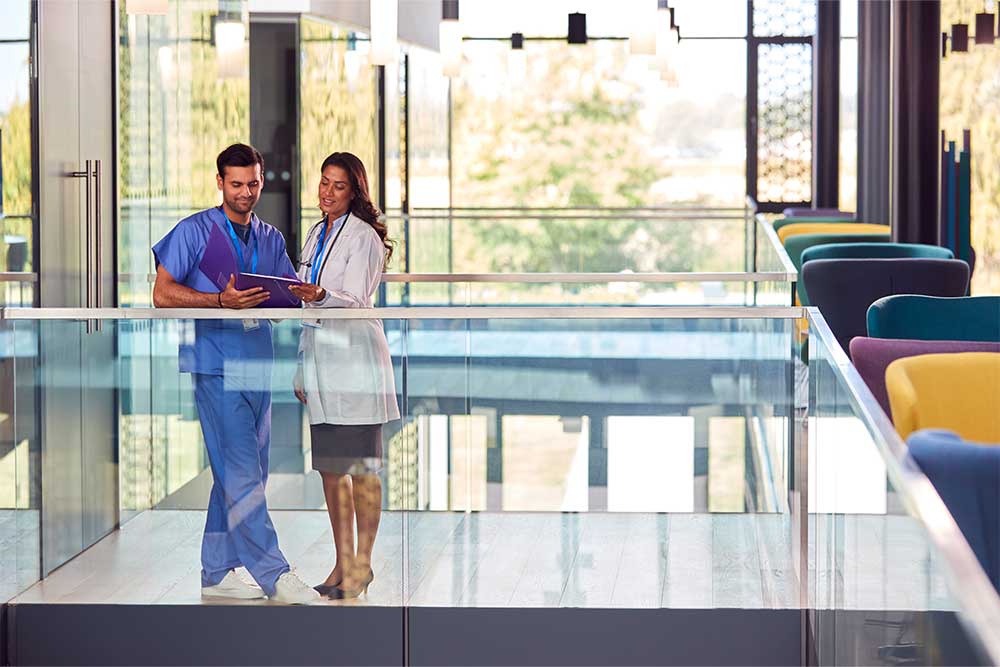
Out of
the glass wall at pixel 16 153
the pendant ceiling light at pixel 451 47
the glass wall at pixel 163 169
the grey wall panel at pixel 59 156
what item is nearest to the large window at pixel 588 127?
the pendant ceiling light at pixel 451 47

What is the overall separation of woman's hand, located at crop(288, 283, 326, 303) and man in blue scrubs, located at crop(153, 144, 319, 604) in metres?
0.25

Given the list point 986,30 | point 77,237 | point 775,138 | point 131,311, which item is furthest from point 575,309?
point 775,138

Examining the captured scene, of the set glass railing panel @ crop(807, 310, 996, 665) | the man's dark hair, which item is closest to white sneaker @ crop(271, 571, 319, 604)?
the man's dark hair

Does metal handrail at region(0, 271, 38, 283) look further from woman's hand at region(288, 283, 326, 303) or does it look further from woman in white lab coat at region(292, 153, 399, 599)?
woman's hand at region(288, 283, 326, 303)

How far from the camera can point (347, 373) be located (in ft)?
14.4

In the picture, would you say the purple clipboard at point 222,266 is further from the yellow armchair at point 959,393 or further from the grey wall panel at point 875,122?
the grey wall panel at point 875,122

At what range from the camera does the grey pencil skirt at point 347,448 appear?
14.7ft

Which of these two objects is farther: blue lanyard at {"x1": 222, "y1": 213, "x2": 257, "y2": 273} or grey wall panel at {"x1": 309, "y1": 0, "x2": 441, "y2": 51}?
grey wall panel at {"x1": 309, "y1": 0, "x2": 441, "y2": 51}

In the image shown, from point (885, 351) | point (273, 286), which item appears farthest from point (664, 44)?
point (885, 351)

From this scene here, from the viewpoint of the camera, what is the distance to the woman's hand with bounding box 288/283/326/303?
13.9 feet

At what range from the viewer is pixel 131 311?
14.4 ft

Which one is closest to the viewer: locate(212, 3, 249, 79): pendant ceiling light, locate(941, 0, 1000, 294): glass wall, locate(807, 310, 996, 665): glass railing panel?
locate(807, 310, 996, 665): glass railing panel

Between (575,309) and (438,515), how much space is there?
851 mm

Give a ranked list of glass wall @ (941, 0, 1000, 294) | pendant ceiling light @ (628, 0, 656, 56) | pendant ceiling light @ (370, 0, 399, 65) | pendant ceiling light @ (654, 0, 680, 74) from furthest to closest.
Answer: pendant ceiling light @ (654, 0, 680, 74), glass wall @ (941, 0, 1000, 294), pendant ceiling light @ (628, 0, 656, 56), pendant ceiling light @ (370, 0, 399, 65)
